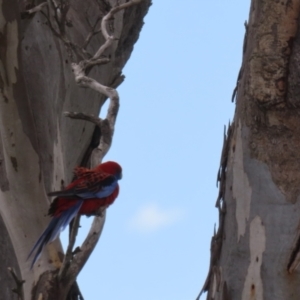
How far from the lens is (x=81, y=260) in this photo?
2.15m

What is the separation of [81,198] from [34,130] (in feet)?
1.10

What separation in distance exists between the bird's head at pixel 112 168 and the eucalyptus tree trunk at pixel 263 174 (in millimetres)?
1018

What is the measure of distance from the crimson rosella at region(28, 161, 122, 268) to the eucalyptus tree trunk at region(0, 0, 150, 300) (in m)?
0.08

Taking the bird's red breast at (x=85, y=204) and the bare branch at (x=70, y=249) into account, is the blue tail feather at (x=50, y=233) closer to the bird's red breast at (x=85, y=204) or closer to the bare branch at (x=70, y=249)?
the bird's red breast at (x=85, y=204)

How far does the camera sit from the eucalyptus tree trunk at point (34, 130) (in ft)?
8.14

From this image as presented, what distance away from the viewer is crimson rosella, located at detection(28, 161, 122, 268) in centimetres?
243

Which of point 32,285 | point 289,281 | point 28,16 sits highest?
point 28,16

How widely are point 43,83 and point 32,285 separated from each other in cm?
102

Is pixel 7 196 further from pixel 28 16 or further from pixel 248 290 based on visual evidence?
pixel 248 290

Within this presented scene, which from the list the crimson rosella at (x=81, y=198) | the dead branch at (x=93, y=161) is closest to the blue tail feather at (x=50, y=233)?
the crimson rosella at (x=81, y=198)

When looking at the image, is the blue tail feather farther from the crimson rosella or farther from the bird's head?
the bird's head

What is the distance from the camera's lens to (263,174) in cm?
187

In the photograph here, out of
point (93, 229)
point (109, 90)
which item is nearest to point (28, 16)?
point (109, 90)

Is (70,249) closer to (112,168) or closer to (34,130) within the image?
(34,130)
